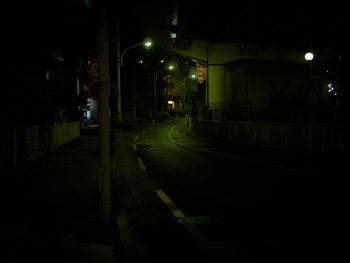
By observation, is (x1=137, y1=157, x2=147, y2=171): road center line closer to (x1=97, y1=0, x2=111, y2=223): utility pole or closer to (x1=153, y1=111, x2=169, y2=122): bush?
(x1=97, y1=0, x2=111, y2=223): utility pole

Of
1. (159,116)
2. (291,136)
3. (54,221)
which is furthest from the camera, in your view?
(159,116)

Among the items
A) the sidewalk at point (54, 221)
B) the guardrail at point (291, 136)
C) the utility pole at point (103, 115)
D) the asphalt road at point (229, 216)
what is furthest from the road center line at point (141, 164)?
the guardrail at point (291, 136)

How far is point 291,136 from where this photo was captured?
13.6 meters

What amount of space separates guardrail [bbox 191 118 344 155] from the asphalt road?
3.08 m

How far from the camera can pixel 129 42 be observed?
114 ft

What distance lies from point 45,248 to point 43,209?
2.12 m

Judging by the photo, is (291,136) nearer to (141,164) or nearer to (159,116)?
(141,164)

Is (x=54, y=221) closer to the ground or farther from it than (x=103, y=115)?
closer to the ground

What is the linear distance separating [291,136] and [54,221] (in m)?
11.6

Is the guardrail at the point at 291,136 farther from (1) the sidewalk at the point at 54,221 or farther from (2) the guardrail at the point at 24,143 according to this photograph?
(2) the guardrail at the point at 24,143

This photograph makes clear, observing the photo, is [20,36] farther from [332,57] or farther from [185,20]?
[185,20]

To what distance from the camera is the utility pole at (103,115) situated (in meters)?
4.89

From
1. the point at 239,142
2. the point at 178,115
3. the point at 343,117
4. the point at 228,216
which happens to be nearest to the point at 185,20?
the point at 239,142

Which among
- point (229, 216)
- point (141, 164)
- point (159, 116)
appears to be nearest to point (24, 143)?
point (141, 164)
